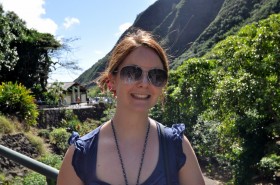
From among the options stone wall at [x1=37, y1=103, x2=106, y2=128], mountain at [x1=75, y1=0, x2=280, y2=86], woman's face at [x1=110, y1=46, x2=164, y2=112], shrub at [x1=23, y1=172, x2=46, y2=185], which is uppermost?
mountain at [x1=75, y1=0, x2=280, y2=86]

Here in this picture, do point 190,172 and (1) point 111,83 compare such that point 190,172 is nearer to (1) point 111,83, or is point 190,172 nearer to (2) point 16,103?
(1) point 111,83

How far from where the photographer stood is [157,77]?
58.9 inches

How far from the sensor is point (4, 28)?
1823 centimetres

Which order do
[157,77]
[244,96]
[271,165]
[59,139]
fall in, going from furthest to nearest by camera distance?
[59,139]
[271,165]
[244,96]
[157,77]

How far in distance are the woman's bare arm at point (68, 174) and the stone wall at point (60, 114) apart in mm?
17486

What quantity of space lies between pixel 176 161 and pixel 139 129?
0.62 ft

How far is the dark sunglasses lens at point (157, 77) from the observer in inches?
58.6

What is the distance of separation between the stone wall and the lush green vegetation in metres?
6.67

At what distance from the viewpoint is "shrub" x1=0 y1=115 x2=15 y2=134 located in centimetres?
1259

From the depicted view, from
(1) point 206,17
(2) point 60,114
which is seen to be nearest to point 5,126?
(2) point 60,114

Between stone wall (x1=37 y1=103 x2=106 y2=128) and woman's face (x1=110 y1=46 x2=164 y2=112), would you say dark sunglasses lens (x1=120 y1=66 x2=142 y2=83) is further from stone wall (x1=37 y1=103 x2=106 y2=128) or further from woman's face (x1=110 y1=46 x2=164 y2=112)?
stone wall (x1=37 y1=103 x2=106 y2=128)

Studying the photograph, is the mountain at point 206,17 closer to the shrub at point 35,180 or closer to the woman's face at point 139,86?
the shrub at point 35,180

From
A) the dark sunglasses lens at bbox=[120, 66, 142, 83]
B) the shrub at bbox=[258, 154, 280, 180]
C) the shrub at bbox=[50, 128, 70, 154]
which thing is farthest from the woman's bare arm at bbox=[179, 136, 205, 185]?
the shrub at bbox=[50, 128, 70, 154]

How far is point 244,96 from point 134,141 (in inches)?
417
